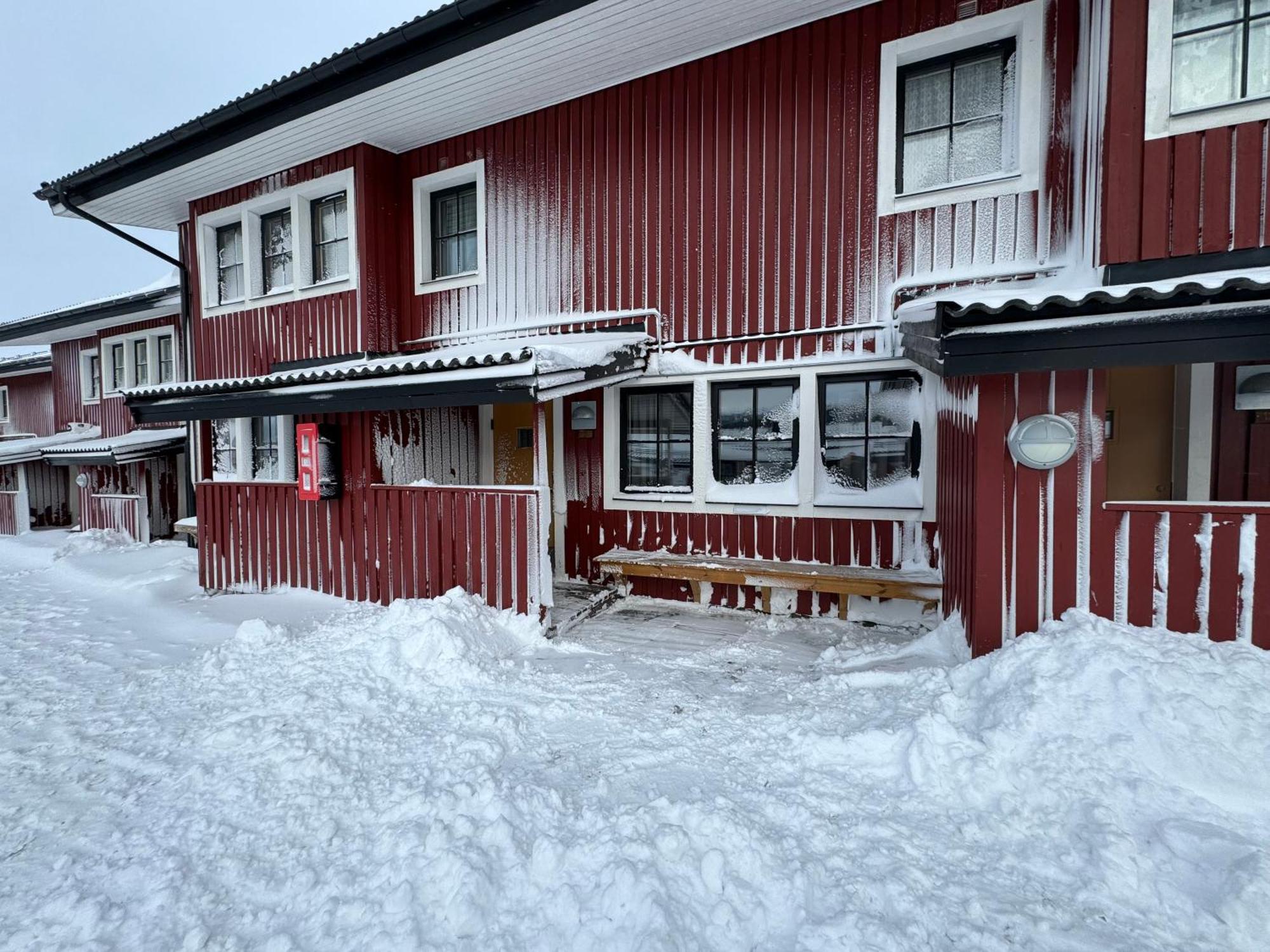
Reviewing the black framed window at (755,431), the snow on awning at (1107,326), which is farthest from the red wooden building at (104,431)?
the snow on awning at (1107,326)

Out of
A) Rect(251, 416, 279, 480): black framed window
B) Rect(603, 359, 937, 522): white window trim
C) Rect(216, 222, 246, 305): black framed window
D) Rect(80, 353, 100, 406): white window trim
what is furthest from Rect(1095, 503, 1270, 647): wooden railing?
Rect(80, 353, 100, 406): white window trim

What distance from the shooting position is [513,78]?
20.7ft

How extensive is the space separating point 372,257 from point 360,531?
372 cm

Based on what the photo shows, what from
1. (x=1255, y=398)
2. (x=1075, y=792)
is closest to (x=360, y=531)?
(x=1075, y=792)

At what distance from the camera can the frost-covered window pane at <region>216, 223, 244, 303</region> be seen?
8.84m

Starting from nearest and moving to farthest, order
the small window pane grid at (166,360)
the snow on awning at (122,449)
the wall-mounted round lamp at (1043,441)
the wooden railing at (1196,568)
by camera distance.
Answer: the wooden railing at (1196,568) → the wall-mounted round lamp at (1043,441) → the snow on awning at (122,449) → the small window pane grid at (166,360)

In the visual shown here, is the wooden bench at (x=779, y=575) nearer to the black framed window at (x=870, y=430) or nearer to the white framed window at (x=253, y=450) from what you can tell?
the black framed window at (x=870, y=430)

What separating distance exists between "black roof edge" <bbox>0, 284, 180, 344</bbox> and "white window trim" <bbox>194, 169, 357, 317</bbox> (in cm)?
372

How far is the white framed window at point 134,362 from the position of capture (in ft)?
41.4

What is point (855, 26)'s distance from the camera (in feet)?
17.6

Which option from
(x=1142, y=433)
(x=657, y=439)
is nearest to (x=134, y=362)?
(x=657, y=439)

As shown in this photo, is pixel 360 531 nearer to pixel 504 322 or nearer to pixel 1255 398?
pixel 504 322

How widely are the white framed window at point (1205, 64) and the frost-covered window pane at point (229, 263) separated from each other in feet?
34.9

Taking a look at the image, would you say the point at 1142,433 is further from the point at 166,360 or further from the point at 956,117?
the point at 166,360
